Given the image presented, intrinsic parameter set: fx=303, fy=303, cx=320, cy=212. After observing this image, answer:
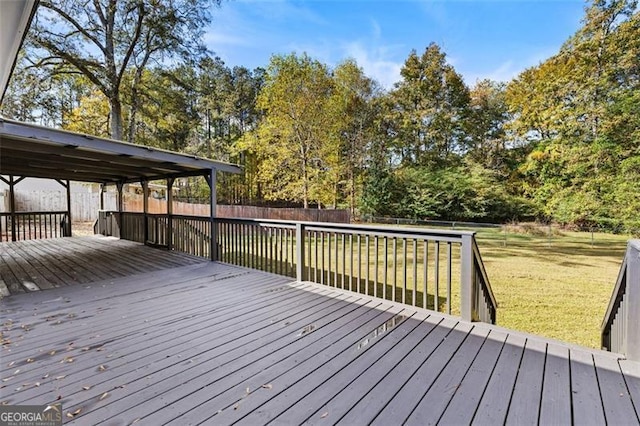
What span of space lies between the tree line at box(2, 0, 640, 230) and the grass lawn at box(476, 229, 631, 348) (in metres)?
3.08

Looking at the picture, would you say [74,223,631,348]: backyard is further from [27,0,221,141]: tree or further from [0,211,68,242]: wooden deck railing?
[27,0,221,141]: tree

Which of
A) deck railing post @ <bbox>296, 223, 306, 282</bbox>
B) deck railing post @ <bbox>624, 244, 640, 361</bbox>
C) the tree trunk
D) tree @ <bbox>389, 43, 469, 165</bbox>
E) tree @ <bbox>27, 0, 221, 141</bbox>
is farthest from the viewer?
tree @ <bbox>389, 43, 469, 165</bbox>

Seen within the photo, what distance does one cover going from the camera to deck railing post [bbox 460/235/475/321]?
109 inches

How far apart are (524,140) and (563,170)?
5.02 meters

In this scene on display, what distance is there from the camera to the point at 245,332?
2.64 meters

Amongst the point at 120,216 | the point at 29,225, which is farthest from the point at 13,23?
the point at 29,225

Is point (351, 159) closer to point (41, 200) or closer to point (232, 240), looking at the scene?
point (232, 240)

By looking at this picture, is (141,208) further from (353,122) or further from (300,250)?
(300,250)

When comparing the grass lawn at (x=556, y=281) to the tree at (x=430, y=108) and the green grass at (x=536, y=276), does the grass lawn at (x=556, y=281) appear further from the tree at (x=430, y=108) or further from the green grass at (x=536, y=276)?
the tree at (x=430, y=108)

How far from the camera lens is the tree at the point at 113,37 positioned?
10.7 meters

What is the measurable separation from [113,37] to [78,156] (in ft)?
30.5

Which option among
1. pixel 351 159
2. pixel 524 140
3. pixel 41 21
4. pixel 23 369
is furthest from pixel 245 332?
pixel 524 140

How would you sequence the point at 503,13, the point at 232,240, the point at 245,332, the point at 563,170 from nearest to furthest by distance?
the point at 245,332 < the point at 232,240 < the point at 503,13 < the point at 563,170

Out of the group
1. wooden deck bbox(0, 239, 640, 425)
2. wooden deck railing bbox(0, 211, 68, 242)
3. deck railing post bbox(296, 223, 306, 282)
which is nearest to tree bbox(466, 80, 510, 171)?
deck railing post bbox(296, 223, 306, 282)
